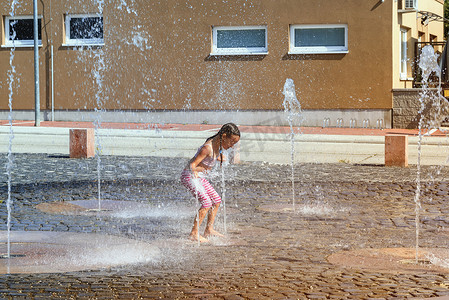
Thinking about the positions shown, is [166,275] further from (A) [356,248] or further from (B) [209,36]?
(B) [209,36]

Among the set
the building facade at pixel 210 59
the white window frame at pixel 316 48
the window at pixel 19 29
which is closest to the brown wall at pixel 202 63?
the building facade at pixel 210 59

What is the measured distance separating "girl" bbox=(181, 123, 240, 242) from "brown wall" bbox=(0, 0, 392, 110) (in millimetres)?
15700

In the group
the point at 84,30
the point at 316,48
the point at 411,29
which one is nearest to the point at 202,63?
the point at 316,48

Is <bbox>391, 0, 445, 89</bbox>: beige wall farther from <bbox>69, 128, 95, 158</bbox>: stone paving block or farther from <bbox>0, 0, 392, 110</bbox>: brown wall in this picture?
<bbox>69, 128, 95, 158</bbox>: stone paving block

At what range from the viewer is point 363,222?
28.9 ft

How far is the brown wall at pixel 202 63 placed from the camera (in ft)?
75.9

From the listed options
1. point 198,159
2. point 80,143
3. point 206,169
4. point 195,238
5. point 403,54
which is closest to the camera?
point 195,238

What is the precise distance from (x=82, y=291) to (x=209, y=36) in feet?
64.1

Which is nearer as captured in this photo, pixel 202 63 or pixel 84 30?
pixel 202 63

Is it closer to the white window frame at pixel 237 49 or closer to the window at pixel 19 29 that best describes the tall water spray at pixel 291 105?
the white window frame at pixel 237 49

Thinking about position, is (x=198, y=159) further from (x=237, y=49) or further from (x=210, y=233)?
(x=237, y=49)

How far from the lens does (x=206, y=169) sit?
7938 mm

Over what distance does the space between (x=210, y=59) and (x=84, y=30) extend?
425 centimetres

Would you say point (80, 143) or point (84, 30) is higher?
point (84, 30)
